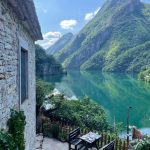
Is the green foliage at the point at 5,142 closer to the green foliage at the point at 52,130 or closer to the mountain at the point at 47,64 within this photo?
the green foliage at the point at 52,130

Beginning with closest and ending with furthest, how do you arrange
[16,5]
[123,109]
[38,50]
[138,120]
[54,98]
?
[16,5]
[54,98]
[138,120]
[123,109]
[38,50]

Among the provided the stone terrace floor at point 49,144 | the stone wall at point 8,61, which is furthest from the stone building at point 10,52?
the stone terrace floor at point 49,144

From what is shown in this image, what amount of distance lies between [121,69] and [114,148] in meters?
Answer: 160

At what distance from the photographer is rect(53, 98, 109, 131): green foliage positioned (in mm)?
Answer: 16337

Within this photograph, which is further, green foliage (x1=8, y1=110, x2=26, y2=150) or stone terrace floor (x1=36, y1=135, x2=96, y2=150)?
stone terrace floor (x1=36, y1=135, x2=96, y2=150)

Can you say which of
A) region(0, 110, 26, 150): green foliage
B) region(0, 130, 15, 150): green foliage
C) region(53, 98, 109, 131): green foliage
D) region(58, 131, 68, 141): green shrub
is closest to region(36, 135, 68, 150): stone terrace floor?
region(58, 131, 68, 141): green shrub

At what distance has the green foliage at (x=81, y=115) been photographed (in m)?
16.3

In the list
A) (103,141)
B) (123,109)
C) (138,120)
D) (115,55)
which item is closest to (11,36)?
(103,141)

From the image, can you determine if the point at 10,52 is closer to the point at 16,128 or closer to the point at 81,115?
the point at 16,128

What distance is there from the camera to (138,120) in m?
33.9

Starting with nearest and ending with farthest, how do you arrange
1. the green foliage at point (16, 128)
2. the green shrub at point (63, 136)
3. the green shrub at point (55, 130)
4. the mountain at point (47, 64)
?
the green foliage at point (16, 128)
the green shrub at point (63, 136)
the green shrub at point (55, 130)
the mountain at point (47, 64)

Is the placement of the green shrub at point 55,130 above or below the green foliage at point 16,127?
below

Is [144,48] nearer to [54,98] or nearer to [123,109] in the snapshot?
[123,109]

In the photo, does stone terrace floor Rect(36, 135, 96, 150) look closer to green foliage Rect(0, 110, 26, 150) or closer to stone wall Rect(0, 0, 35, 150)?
stone wall Rect(0, 0, 35, 150)
